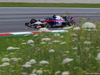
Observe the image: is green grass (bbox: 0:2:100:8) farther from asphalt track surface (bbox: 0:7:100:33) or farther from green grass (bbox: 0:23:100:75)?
green grass (bbox: 0:23:100:75)

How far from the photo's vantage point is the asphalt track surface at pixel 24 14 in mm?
15445

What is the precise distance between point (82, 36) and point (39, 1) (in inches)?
806

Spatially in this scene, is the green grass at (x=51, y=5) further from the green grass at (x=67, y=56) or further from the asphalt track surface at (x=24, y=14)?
the green grass at (x=67, y=56)

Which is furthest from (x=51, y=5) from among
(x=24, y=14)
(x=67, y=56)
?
(x=67, y=56)

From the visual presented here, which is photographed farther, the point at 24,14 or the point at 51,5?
the point at 51,5

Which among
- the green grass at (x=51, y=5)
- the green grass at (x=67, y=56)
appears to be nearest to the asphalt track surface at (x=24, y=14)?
the green grass at (x=51, y=5)

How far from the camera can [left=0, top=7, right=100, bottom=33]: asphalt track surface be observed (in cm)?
1545

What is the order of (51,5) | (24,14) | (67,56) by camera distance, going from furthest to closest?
1. (51,5)
2. (24,14)
3. (67,56)

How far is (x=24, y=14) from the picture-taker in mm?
19734

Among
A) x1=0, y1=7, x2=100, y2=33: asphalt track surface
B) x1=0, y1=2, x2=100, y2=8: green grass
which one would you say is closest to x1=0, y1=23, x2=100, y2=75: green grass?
x1=0, y1=7, x2=100, y2=33: asphalt track surface

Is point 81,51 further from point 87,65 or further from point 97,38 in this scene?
point 97,38

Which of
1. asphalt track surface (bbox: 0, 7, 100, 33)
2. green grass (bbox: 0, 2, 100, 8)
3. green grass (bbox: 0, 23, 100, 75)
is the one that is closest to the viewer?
green grass (bbox: 0, 23, 100, 75)

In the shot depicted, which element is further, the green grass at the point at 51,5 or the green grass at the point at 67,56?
the green grass at the point at 51,5

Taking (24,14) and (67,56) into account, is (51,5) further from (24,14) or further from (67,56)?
(67,56)
